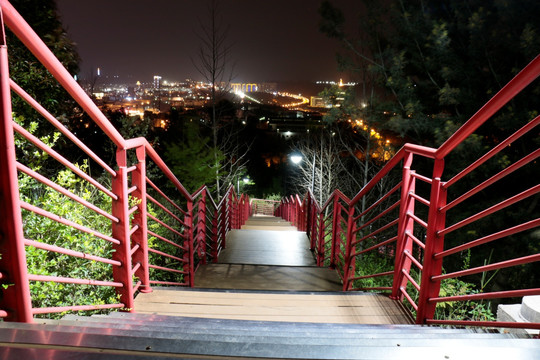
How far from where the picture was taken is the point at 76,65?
20.3ft

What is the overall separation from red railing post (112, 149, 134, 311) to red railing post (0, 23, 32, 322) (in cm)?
88

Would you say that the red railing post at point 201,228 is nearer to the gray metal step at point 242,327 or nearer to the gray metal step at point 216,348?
the gray metal step at point 242,327

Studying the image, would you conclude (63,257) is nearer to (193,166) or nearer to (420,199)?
(420,199)

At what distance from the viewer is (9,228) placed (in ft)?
4.52

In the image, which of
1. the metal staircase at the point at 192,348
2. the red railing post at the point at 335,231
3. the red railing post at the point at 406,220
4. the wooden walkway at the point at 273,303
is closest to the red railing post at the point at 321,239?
the red railing post at the point at 335,231

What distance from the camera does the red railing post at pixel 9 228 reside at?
1.31m

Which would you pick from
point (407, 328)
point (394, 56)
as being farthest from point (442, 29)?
point (407, 328)

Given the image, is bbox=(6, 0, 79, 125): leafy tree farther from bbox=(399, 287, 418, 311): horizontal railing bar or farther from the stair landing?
bbox=(399, 287, 418, 311): horizontal railing bar

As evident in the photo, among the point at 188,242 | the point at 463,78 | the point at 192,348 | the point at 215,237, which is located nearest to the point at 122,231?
the point at 192,348

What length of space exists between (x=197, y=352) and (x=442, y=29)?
11.6 meters

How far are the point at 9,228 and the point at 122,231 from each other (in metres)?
0.98

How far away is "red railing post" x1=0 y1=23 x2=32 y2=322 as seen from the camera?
1306 mm

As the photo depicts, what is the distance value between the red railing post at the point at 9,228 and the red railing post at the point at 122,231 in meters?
0.88

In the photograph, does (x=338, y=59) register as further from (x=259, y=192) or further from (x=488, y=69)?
(x=259, y=192)
